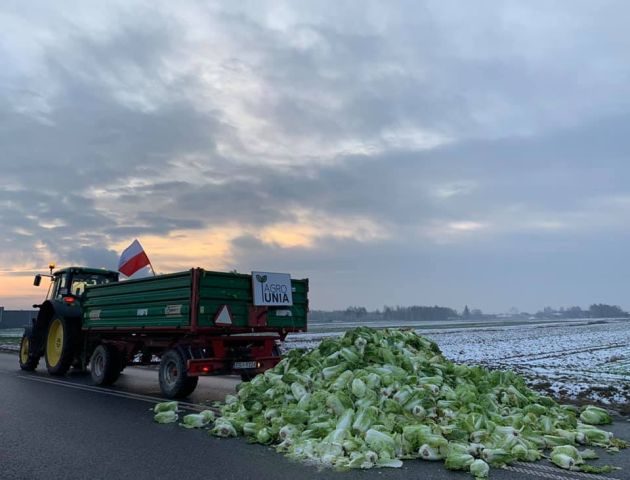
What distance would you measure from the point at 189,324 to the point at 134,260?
5062 mm

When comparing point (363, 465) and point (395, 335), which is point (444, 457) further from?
point (395, 335)

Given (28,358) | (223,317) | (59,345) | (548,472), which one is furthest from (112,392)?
(548,472)

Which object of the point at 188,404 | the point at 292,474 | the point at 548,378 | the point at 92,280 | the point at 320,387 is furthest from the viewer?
the point at 92,280

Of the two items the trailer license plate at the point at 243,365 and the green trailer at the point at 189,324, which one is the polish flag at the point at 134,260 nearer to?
the green trailer at the point at 189,324

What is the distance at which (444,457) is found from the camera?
19.4 feet

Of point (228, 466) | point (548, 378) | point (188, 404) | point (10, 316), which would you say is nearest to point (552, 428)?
point (228, 466)

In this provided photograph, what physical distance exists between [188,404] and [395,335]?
12.6 feet

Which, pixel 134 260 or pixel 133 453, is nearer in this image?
pixel 133 453

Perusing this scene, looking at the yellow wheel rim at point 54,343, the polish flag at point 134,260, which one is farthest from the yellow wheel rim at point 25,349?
the polish flag at point 134,260

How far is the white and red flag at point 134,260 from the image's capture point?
13.8 m

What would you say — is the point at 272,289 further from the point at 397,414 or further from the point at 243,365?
the point at 397,414

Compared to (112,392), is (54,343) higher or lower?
higher

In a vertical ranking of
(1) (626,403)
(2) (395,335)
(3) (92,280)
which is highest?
(3) (92,280)

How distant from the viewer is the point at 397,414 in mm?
6797
